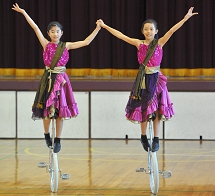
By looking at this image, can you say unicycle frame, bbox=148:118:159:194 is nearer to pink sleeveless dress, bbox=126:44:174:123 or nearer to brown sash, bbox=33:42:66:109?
pink sleeveless dress, bbox=126:44:174:123

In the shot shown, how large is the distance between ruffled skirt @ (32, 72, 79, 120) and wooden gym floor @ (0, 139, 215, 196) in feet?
2.33

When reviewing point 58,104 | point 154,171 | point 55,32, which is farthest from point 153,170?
point 55,32

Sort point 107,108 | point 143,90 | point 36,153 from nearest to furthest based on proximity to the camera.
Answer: point 143,90 → point 36,153 → point 107,108

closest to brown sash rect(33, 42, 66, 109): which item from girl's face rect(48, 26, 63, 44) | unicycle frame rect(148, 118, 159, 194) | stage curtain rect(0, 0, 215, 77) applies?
girl's face rect(48, 26, 63, 44)

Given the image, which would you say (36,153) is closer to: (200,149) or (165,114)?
(200,149)

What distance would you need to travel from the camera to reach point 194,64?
11.4 metres

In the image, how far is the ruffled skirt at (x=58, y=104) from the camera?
5.59 m

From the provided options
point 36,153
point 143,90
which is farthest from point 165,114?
point 36,153

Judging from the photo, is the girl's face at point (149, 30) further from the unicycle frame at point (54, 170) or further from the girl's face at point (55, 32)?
the unicycle frame at point (54, 170)

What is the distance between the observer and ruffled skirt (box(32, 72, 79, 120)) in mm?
5594

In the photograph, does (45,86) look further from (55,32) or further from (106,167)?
(106,167)

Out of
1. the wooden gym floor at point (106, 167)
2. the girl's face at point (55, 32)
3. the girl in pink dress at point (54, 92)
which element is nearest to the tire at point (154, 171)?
the wooden gym floor at point (106, 167)

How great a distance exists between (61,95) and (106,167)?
5.62 feet

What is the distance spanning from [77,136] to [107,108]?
64 centimetres
